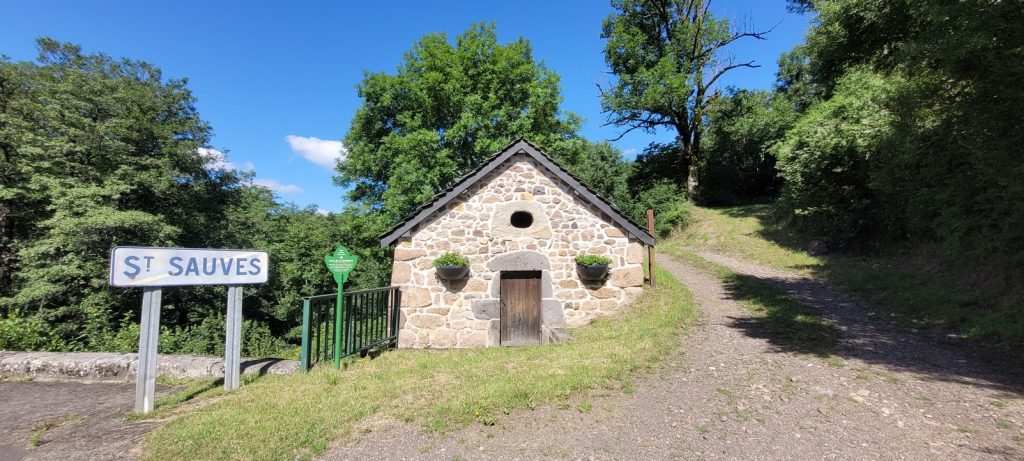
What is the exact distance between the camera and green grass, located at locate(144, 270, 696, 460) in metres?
3.61

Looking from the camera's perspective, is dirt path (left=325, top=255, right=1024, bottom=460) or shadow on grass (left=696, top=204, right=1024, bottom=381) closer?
dirt path (left=325, top=255, right=1024, bottom=460)

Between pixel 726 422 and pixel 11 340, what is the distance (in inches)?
478

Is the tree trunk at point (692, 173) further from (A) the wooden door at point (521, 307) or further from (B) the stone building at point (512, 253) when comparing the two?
(A) the wooden door at point (521, 307)

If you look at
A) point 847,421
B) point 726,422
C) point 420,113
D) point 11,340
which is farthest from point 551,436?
point 420,113

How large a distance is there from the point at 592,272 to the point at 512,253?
1.83 m

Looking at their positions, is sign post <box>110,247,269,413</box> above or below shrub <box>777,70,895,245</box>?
below

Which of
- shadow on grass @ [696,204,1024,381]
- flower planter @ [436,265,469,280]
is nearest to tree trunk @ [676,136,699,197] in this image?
shadow on grass @ [696,204,1024,381]

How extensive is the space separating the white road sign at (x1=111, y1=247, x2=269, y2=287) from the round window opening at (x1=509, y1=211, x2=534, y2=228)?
511cm

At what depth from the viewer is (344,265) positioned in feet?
20.4

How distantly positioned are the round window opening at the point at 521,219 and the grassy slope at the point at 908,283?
7267mm

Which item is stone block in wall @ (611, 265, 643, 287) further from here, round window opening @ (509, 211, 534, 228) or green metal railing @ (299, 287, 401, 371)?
green metal railing @ (299, 287, 401, 371)

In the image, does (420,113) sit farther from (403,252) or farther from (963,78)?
(963,78)

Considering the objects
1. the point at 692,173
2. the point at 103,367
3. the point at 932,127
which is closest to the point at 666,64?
the point at 692,173

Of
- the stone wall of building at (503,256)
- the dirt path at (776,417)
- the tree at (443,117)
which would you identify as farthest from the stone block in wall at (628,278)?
the tree at (443,117)
